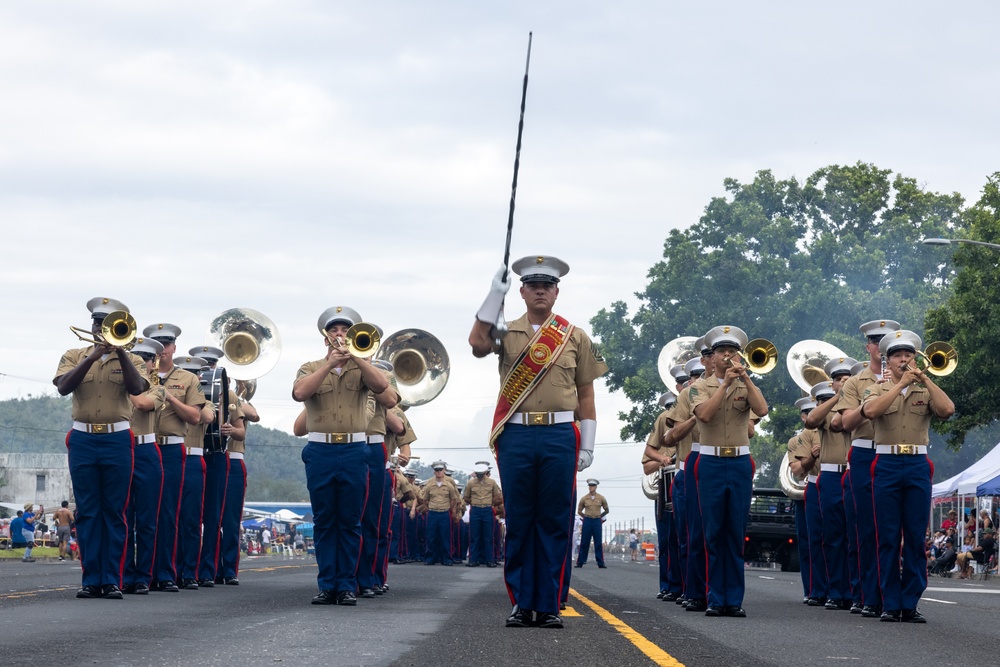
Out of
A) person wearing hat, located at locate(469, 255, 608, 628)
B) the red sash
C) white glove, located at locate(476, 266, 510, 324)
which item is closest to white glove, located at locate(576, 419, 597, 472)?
person wearing hat, located at locate(469, 255, 608, 628)

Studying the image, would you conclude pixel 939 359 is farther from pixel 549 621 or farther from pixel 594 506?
pixel 594 506

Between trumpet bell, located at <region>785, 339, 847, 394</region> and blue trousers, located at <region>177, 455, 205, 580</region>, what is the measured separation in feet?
22.2

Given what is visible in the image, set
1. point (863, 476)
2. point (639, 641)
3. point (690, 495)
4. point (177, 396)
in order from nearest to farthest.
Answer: point (639, 641)
point (863, 476)
point (690, 495)
point (177, 396)

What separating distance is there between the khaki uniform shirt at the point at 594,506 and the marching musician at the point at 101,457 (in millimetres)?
22043

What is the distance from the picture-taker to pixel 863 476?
12.7 meters

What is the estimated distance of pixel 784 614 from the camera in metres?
12.5

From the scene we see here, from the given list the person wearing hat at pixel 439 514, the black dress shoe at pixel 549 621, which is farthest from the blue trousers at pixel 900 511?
the person wearing hat at pixel 439 514

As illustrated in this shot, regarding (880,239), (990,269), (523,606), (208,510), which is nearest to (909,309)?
(880,239)

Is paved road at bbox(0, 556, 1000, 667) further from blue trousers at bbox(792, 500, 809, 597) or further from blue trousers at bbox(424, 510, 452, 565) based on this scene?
blue trousers at bbox(424, 510, 452, 565)

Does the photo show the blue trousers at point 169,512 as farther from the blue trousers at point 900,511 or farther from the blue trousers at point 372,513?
the blue trousers at point 900,511

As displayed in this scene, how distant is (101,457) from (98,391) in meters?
0.54

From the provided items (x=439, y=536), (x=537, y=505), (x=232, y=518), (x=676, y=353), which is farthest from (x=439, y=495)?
(x=537, y=505)

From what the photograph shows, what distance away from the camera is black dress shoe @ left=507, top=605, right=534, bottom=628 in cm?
951

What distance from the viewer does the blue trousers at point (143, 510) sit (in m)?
13.4
